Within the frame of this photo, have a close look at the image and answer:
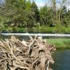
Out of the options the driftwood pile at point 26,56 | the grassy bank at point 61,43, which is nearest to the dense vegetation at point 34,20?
the grassy bank at point 61,43

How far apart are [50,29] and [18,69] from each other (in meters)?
41.3

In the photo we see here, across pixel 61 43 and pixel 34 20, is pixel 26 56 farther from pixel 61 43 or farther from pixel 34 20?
pixel 34 20

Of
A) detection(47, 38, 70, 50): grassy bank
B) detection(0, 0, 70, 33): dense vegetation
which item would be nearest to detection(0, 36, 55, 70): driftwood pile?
detection(47, 38, 70, 50): grassy bank

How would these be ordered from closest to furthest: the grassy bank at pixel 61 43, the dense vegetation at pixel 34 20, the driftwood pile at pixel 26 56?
the driftwood pile at pixel 26 56, the grassy bank at pixel 61 43, the dense vegetation at pixel 34 20

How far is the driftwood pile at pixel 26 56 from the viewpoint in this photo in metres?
5.23

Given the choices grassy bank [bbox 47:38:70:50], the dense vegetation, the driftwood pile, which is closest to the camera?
the driftwood pile

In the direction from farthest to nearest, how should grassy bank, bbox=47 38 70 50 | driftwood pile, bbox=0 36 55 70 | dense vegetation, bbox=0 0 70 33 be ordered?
1. dense vegetation, bbox=0 0 70 33
2. grassy bank, bbox=47 38 70 50
3. driftwood pile, bbox=0 36 55 70

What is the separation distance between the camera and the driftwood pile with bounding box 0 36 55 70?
5227mm

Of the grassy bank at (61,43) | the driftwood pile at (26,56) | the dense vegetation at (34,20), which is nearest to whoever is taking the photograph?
the driftwood pile at (26,56)

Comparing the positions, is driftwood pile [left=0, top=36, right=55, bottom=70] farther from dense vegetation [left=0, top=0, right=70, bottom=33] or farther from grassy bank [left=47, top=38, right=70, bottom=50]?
dense vegetation [left=0, top=0, right=70, bottom=33]

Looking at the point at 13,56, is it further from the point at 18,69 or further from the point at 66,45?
the point at 66,45

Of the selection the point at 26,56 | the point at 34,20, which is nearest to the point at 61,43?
the point at 26,56

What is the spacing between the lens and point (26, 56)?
17.6 ft

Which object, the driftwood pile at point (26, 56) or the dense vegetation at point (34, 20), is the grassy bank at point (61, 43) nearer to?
the dense vegetation at point (34, 20)
